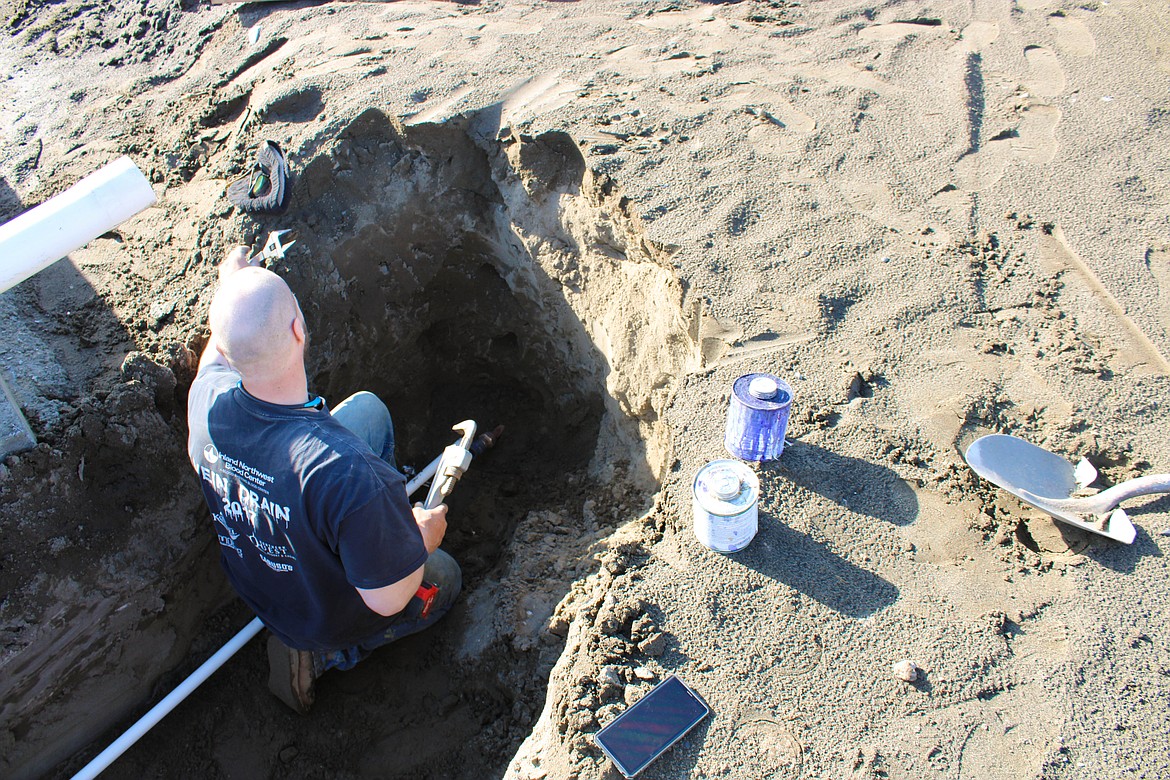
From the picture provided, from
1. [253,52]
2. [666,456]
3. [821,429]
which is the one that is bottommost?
[666,456]

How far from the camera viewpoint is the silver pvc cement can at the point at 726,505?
220 cm

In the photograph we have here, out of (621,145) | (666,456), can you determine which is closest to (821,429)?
(666,456)

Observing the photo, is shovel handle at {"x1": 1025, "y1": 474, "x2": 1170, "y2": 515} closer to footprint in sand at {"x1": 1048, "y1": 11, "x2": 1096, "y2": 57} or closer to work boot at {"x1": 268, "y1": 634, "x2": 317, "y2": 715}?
work boot at {"x1": 268, "y1": 634, "x2": 317, "y2": 715}

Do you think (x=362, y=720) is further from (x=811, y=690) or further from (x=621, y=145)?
(x=621, y=145)

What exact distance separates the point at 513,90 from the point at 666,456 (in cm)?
212

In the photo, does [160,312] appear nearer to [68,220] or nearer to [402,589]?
[68,220]

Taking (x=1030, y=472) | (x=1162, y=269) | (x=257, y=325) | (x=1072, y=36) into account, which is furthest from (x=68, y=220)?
(x=1072, y=36)

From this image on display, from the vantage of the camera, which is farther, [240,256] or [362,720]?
[362,720]

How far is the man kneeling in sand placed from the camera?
206cm

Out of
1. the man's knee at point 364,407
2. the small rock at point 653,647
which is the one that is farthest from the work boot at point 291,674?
the small rock at point 653,647

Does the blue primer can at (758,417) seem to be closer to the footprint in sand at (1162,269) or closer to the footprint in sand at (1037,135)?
the footprint in sand at (1162,269)

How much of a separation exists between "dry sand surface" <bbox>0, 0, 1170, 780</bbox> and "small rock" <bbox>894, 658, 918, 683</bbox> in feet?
0.07

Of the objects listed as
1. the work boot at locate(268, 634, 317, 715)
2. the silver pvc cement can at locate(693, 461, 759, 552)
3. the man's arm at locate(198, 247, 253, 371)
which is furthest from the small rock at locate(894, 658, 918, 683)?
the man's arm at locate(198, 247, 253, 371)

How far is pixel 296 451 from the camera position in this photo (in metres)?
2.09
